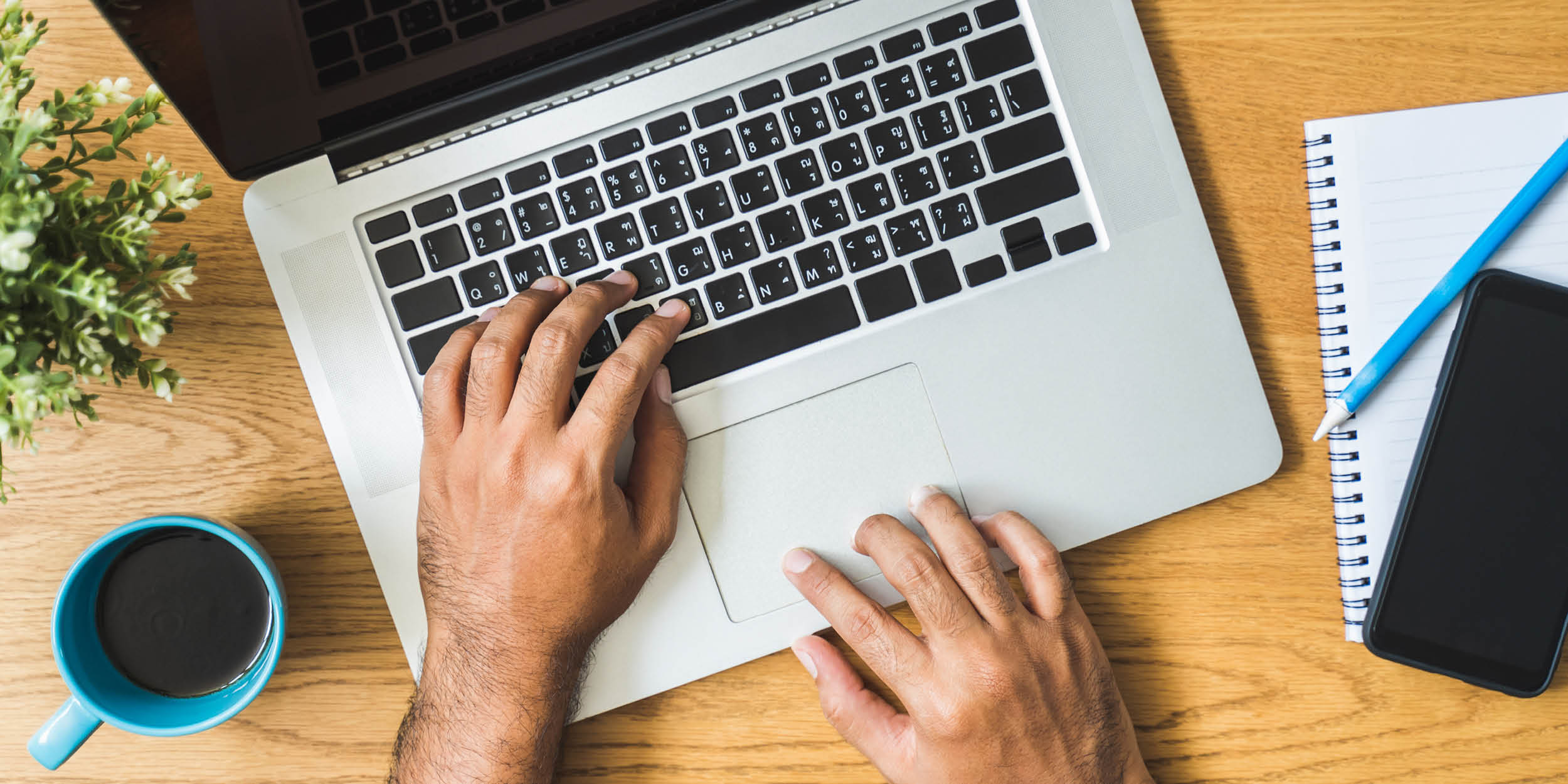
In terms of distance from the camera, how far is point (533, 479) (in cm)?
66

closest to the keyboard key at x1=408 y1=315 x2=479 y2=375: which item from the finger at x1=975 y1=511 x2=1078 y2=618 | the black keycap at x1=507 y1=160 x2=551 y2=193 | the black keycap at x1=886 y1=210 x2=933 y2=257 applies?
the black keycap at x1=507 y1=160 x2=551 y2=193

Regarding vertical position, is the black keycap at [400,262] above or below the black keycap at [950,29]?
below

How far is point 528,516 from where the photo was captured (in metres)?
0.67

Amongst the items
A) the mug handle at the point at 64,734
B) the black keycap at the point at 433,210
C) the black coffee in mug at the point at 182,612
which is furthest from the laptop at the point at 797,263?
the mug handle at the point at 64,734

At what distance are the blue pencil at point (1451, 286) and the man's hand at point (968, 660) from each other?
0.28 m

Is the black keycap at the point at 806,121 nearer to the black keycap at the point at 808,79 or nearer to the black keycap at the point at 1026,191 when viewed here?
the black keycap at the point at 808,79

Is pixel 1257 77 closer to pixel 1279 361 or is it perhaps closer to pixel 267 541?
pixel 1279 361

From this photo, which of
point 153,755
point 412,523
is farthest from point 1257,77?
point 153,755

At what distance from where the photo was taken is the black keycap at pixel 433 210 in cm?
68

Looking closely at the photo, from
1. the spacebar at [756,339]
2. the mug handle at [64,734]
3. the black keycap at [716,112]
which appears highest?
the black keycap at [716,112]

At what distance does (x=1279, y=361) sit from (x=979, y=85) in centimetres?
35

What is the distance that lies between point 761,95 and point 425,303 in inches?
11.8

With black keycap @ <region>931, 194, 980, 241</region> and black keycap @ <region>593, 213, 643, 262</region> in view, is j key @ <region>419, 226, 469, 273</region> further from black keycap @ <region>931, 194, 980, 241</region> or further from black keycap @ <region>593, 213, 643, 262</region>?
black keycap @ <region>931, 194, 980, 241</region>

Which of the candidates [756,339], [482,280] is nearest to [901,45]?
[756,339]
